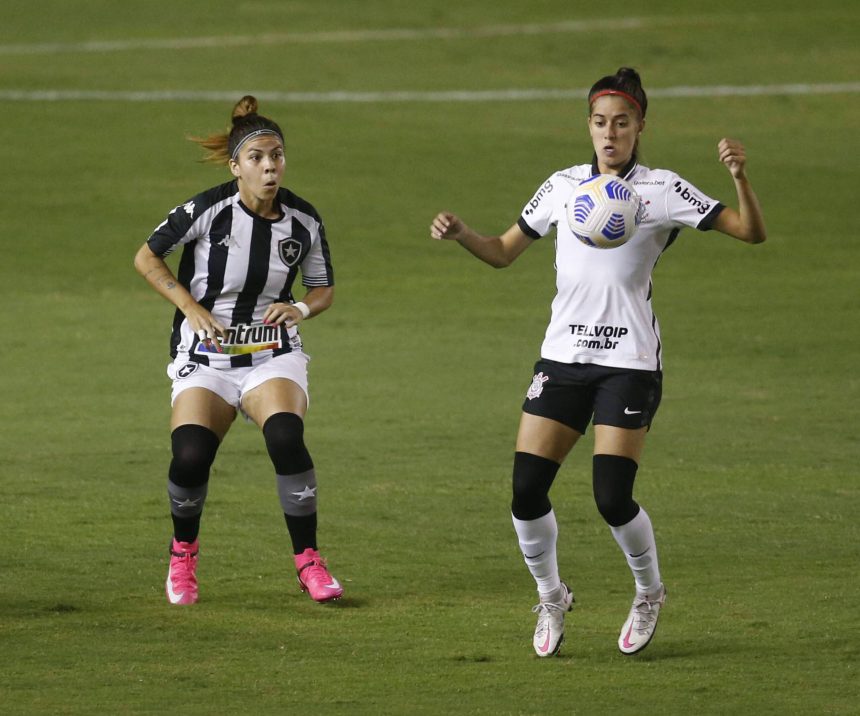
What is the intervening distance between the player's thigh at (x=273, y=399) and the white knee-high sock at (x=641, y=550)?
5.23 ft

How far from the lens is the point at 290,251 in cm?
723

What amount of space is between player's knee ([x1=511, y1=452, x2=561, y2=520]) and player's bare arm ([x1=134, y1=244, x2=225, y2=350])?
152 centimetres

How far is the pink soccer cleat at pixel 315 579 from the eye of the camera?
272 inches

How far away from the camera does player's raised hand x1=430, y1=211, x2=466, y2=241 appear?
247 inches

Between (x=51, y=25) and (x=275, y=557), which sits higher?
(x=51, y=25)

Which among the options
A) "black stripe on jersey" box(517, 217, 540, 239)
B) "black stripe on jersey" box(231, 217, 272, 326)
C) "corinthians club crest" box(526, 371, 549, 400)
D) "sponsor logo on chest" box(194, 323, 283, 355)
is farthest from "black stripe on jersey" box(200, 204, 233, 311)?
"corinthians club crest" box(526, 371, 549, 400)

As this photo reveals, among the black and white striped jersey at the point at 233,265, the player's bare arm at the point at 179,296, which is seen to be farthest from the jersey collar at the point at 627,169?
the player's bare arm at the point at 179,296

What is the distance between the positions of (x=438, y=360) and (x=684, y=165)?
365 inches

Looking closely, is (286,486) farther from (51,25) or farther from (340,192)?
(51,25)

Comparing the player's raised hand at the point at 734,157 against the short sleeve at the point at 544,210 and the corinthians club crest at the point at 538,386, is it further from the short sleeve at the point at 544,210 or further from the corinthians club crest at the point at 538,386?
the corinthians club crest at the point at 538,386

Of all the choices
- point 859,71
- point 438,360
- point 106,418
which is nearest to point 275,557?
point 106,418

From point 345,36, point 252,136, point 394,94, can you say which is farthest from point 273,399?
point 345,36

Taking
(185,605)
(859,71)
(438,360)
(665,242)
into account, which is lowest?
(185,605)

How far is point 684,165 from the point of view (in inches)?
848
